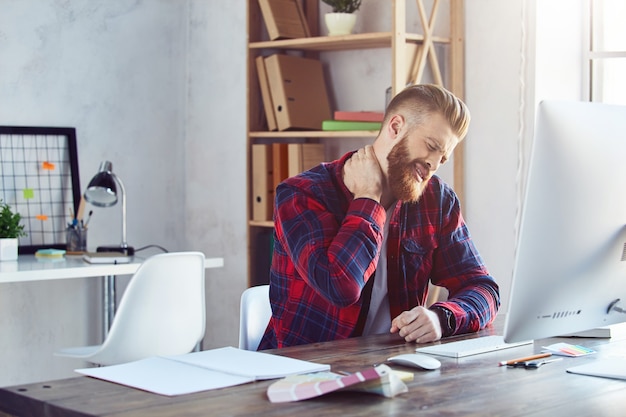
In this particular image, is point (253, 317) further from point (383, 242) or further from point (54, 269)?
point (54, 269)

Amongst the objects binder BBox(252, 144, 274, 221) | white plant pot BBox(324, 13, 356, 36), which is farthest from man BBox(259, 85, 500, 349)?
binder BBox(252, 144, 274, 221)

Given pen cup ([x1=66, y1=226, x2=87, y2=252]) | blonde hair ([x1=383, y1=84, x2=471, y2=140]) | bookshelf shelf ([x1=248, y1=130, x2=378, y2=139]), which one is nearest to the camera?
blonde hair ([x1=383, y1=84, x2=471, y2=140])

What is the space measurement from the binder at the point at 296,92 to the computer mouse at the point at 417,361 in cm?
224

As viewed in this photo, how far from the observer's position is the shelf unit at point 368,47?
3.55 m

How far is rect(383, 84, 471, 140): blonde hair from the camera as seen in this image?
7.48 feet

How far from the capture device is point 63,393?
1.47 m

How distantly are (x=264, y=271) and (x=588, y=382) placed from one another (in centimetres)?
259

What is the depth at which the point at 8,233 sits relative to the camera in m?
3.76

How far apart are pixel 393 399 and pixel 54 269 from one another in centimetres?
223

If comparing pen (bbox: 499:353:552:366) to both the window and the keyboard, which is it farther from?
the window

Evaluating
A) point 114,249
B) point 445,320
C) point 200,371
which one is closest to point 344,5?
point 114,249

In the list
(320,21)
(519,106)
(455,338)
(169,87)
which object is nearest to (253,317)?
(455,338)

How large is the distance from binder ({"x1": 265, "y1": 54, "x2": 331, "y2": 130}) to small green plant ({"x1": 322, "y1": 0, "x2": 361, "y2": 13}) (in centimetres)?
28

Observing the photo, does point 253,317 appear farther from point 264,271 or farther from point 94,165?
point 94,165
